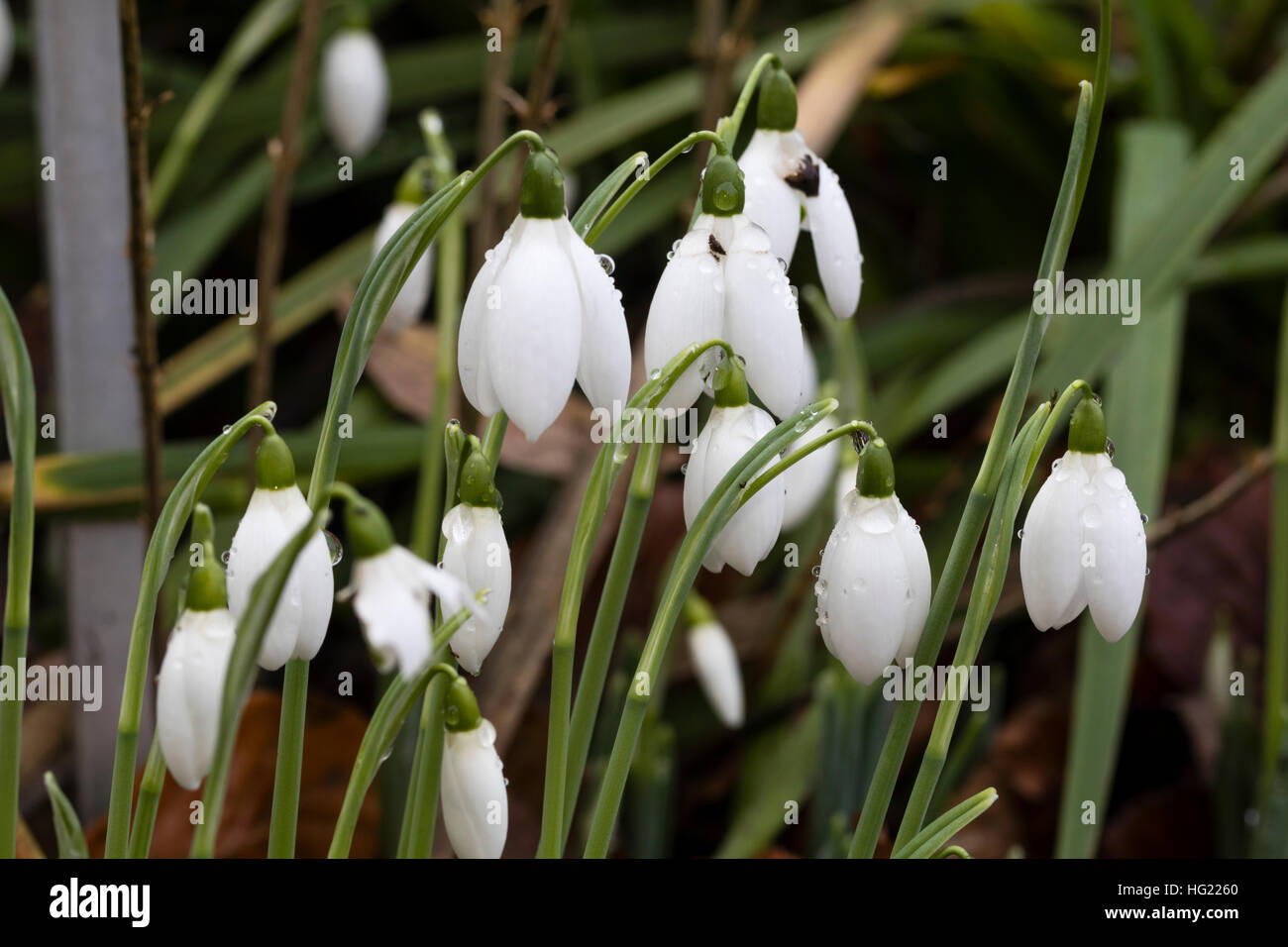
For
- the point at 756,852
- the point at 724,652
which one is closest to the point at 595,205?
the point at 724,652

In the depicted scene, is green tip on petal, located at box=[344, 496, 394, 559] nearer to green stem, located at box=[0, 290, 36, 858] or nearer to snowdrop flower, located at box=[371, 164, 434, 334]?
green stem, located at box=[0, 290, 36, 858]

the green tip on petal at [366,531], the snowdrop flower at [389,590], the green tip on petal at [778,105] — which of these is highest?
the green tip on petal at [778,105]

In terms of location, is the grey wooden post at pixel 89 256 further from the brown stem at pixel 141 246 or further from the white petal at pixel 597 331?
the white petal at pixel 597 331

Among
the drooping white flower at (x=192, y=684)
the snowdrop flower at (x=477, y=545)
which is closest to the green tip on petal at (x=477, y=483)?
the snowdrop flower at (x=477, y=545)

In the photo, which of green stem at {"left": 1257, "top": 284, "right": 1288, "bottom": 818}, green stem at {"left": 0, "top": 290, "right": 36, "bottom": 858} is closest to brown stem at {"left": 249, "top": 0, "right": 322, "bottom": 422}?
green stem at {"left": 0, "top": 290, "right": 36, "bottom": 858}

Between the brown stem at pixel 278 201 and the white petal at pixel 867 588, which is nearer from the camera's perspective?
the white petal at pixel 867 588
